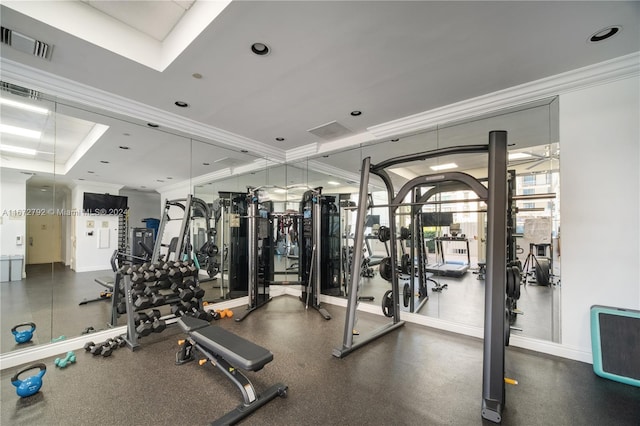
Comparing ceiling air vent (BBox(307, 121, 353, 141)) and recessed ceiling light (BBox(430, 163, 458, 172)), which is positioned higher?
ceiling air vent (BBox(307, 121, 353, 141))

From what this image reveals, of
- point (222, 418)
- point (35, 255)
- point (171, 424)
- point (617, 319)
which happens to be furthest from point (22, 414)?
point (617, 319)

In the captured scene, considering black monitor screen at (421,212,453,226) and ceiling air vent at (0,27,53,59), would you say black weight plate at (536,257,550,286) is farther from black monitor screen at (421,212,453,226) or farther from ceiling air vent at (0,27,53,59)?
ceiling air vent at (0,27,53,59)

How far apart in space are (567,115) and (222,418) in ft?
14.1

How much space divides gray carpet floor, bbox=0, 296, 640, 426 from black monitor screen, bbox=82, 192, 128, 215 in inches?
68.6

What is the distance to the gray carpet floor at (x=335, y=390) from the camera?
6.29 ft

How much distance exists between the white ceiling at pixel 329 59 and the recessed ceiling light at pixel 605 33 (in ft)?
0.15

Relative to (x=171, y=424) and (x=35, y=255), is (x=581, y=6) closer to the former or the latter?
(x=171, y=424)

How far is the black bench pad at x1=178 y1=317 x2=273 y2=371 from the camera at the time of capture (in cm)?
187

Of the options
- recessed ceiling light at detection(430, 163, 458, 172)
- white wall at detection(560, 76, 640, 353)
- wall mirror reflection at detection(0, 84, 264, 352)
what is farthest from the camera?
recessed ceiling light at detection(430, 163, 458, 172)

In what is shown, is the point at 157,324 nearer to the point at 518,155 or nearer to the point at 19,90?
the point at 19,90

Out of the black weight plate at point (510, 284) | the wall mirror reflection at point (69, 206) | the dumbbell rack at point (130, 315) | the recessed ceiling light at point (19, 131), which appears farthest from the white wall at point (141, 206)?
the black weight plate at point (510, 284)

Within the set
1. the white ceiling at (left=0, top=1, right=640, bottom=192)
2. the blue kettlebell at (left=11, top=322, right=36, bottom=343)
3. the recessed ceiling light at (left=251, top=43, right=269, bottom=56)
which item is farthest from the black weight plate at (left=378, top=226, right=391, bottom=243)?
the blue kettlebell at (left=11, top=322, right=36, bottom=343)

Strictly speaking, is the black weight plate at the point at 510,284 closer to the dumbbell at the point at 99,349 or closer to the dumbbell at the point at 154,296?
the dumbbell at the point at 154,296

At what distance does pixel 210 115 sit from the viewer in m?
3.70
